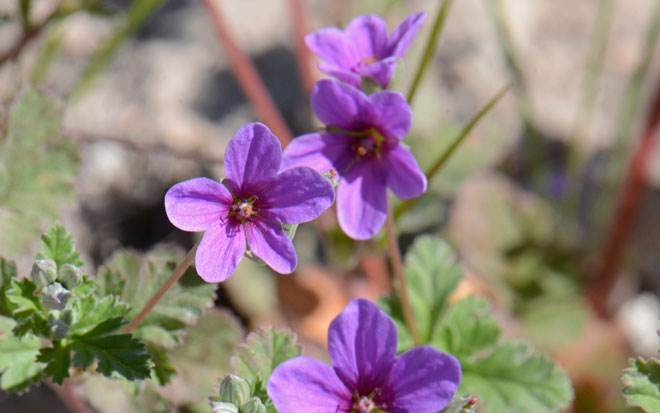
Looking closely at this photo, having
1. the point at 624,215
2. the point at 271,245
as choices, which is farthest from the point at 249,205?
the point at 624,215

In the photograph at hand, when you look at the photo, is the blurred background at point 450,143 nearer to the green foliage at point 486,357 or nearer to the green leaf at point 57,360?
the green foliage at point 486,357

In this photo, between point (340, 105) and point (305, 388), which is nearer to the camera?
point (305, 388)

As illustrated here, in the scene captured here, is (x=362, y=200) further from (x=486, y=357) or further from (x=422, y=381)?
(x=486, y=357)

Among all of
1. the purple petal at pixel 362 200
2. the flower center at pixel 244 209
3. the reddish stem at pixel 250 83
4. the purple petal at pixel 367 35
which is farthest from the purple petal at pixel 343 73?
the reddish stem at pixel 250 83

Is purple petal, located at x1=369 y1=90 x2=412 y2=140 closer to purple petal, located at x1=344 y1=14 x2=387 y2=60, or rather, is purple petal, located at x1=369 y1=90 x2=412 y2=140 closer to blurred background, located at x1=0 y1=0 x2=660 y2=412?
purple petal, located at x1=344 y1=14 x2=387 y2=60

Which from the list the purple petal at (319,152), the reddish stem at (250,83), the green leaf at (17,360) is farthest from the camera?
the reddish stem at (250,83)

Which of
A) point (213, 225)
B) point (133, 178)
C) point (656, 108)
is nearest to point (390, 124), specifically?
point (213, 225)

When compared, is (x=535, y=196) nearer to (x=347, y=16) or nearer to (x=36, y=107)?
(x=347, y=16)
